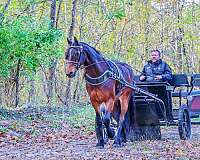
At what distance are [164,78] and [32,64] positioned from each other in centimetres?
506

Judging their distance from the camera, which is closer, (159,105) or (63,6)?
(159,105)

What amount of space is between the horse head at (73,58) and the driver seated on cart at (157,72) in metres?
2.48

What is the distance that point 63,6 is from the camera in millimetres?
25672

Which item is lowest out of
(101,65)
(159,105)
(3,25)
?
(159,105)

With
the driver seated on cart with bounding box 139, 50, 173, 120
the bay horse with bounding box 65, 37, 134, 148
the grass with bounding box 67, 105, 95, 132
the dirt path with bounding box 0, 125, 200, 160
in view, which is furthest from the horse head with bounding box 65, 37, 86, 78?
the grass with bounding box 67, 105, 95, 132

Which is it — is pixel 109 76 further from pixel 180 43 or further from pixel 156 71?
pixel 180 43

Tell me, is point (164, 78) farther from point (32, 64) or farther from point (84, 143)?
point (32, 64)

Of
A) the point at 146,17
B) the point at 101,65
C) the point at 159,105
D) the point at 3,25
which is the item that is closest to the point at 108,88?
the point at 101,65

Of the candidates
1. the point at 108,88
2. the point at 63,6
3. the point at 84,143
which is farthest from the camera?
the point at 63,6

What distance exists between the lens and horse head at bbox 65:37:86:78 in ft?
28.0

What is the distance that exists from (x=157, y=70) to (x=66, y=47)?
318 inches

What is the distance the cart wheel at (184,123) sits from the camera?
10492mm

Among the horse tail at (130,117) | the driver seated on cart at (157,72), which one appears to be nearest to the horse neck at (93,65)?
the horse tail at (130,117)

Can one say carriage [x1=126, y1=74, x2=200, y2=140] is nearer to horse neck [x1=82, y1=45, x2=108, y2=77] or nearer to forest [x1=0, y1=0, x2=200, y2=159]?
forest [x1=0, y1=0, x2=200, y2=159]
